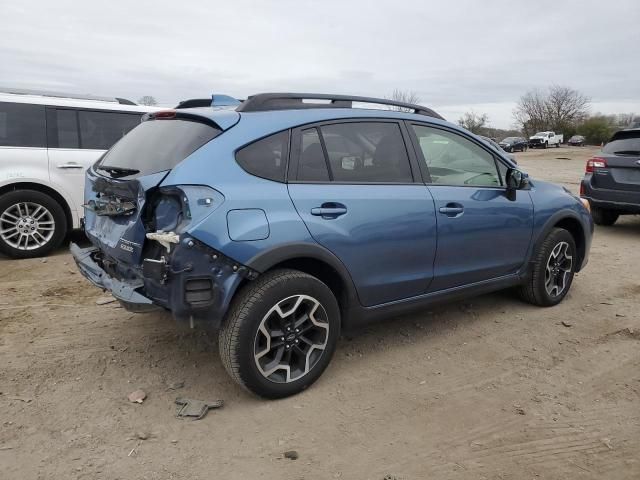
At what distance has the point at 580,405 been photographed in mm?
3092

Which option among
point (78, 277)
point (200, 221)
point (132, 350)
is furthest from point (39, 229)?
point (200, 221)

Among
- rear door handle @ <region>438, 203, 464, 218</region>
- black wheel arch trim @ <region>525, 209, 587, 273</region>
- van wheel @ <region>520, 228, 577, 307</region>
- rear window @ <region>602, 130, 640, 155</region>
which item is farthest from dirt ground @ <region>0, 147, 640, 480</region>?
rear window @ <region>602, 130, 640, 155</region>

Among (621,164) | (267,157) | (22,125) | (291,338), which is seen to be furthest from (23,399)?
(621,164)

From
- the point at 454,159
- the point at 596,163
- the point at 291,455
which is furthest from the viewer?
the point at 596,163

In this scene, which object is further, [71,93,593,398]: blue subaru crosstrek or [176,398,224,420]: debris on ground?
[176,398,224,420]: debris on ground

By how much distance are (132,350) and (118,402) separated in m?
0.70

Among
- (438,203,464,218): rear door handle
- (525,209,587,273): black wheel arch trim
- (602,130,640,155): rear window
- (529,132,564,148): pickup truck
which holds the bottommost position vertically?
(525,209,587,273): black wheel arch trim

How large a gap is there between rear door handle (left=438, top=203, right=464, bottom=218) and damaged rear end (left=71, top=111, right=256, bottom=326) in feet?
5.14

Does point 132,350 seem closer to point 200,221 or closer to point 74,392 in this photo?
point 74,392

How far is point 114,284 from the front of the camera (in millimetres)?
3127

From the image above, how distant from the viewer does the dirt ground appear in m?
2.54

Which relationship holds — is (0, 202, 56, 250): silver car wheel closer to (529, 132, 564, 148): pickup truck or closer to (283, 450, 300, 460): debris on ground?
(283, 450, 300, 460): debris on ground

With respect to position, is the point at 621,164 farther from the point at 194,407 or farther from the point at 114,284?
the point at 114,284

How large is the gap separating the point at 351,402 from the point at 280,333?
0.60 meters
